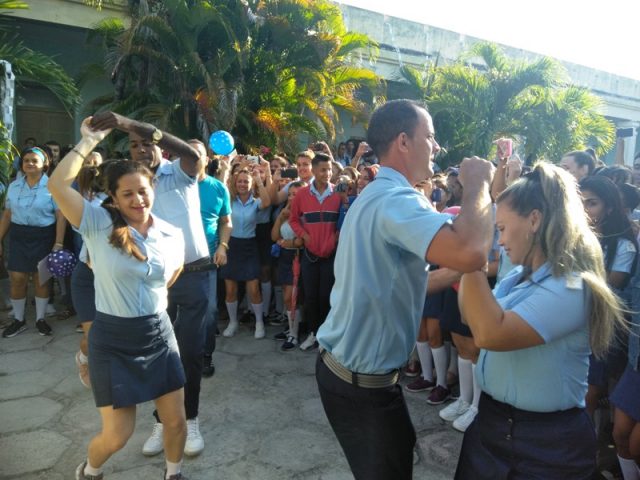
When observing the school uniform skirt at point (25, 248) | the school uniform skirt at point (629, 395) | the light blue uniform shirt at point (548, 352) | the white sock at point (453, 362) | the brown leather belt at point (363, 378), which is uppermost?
the light blue uniform shirt at point (548, 352)

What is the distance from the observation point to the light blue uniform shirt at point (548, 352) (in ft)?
5.46

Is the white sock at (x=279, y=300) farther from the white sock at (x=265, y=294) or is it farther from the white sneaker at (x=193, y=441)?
the white sneaker at (x=193, y=441)

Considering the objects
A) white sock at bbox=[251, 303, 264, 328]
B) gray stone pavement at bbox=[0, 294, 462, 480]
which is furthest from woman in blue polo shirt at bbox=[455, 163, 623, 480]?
white sock at bbox=[251, 303, 264, 328]

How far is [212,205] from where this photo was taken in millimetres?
4609

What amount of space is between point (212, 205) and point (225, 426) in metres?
1.88

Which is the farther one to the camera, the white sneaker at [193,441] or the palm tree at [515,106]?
the palm tree at [515,106]

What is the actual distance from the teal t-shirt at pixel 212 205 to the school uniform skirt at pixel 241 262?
0.95 m

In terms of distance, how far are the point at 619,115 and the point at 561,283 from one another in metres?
23.2

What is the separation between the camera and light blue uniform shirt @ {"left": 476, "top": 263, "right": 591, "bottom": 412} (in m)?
1.67

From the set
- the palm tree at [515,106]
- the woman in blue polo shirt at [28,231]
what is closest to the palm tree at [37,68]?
the woman in blue polo shirt at [28,231]

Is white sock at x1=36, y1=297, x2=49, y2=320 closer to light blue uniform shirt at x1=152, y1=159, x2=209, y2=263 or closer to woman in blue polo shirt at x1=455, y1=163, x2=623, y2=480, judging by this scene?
light blue uniform shirt at x1=152, y1=159, x2=209, y2=263

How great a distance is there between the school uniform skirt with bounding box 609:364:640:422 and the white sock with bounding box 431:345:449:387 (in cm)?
161

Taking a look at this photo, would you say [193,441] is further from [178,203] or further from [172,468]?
[178,203]

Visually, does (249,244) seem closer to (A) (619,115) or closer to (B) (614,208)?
(B) (614,208)
